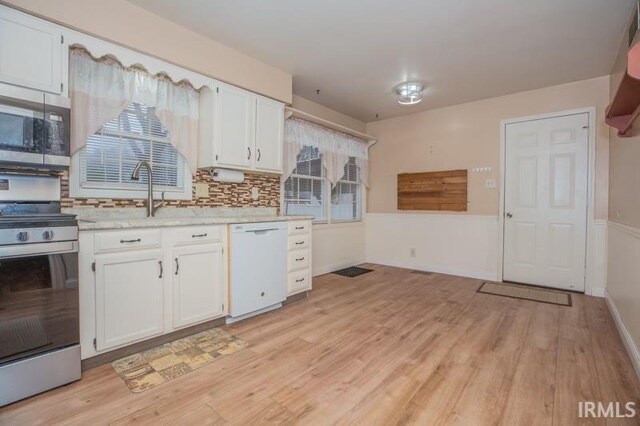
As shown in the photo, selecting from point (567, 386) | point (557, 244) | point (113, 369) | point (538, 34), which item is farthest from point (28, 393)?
point (557, 244)

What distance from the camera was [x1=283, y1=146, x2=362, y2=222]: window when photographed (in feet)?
13.6

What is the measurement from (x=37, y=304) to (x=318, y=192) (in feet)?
11.1

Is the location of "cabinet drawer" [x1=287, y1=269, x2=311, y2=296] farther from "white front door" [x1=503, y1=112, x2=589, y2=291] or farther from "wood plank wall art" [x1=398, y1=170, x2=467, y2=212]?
"white front door" [x1=503, y1=112, x2=589, y2=291]

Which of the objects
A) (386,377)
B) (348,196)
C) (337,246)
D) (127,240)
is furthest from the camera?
(348,196)

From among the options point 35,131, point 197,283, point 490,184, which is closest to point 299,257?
point 197,283

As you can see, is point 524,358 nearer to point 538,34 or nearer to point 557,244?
point 557,244

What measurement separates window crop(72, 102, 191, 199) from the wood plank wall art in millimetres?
3299

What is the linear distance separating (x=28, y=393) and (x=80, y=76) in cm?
207

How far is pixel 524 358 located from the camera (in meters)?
2.08

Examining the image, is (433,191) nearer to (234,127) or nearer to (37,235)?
(234,127)

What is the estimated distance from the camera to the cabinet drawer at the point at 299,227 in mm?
3190

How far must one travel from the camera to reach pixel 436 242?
15.2ft

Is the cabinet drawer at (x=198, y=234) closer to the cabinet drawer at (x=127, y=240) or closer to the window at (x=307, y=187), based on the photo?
the cabinet drawer at (x=127, y=240)
